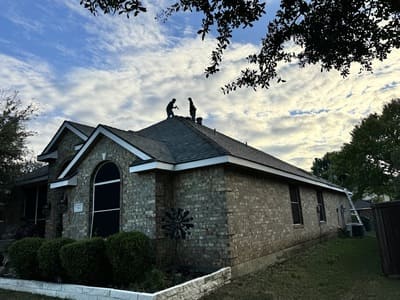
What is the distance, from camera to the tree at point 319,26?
421 centimetres

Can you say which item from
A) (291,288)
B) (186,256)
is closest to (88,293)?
(186,256)

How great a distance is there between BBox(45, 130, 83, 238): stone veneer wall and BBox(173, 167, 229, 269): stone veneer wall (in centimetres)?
700

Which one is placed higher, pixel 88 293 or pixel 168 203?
pixel 168 203

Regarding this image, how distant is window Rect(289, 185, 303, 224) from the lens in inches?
480

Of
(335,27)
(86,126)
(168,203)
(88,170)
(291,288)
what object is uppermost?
(86,126)

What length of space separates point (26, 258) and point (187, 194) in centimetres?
429

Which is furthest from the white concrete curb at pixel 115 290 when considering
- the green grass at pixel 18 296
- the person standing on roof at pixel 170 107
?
the person standing on roof at pixel 170 107

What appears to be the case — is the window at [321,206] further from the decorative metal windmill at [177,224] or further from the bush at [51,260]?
the bush at [51,260]

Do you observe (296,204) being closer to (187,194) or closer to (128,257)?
(187,194)

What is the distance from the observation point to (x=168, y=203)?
8.59 meters

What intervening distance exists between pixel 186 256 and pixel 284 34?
19.9ft

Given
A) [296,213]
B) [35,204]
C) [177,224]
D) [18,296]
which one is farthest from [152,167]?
[35,204]

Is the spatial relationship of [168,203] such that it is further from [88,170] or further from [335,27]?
[335,27]

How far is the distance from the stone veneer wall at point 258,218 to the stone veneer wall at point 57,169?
8035 millimetres
